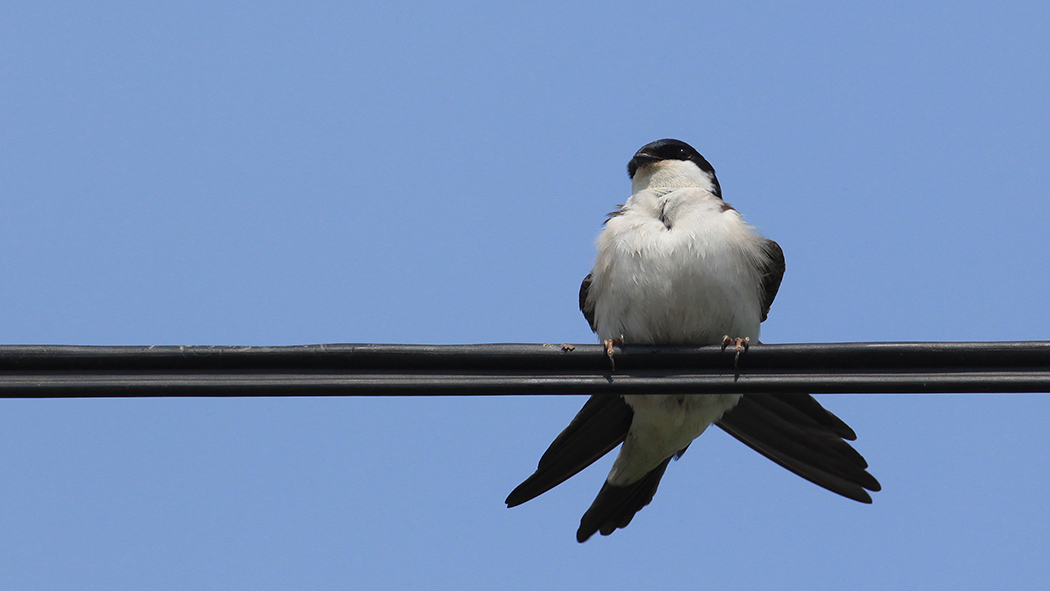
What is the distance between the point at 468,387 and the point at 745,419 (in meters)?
2.22

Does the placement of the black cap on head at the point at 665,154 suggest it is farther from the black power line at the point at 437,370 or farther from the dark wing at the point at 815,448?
the black power line at the point at 437,370

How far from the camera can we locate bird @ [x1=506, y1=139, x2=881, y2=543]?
4785 mm

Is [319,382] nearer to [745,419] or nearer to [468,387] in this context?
[468,387]

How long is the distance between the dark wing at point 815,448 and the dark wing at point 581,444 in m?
0.64

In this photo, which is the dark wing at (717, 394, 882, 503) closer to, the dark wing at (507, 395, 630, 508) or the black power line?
the dark wing at (507, 395, 630, 508)

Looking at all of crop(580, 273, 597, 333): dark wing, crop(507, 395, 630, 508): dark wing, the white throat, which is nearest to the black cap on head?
the white throat

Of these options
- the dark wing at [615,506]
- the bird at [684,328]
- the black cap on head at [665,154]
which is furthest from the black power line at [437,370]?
the black cap on head at [665,154]

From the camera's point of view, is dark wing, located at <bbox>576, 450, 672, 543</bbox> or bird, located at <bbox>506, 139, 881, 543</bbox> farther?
dark wing, located at <bbox>576, 450, 672, 543</bbox>

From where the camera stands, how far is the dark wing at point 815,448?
4785mm

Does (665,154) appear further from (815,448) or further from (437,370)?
(437,370)

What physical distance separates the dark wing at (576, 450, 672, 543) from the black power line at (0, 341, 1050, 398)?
Answer: 217 centimetres

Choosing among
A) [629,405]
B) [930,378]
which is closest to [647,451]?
[629,405]

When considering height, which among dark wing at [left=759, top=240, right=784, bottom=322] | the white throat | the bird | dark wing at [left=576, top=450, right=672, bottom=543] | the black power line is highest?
the white throat

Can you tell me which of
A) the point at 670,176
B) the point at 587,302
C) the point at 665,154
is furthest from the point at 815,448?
the point at 665,154
